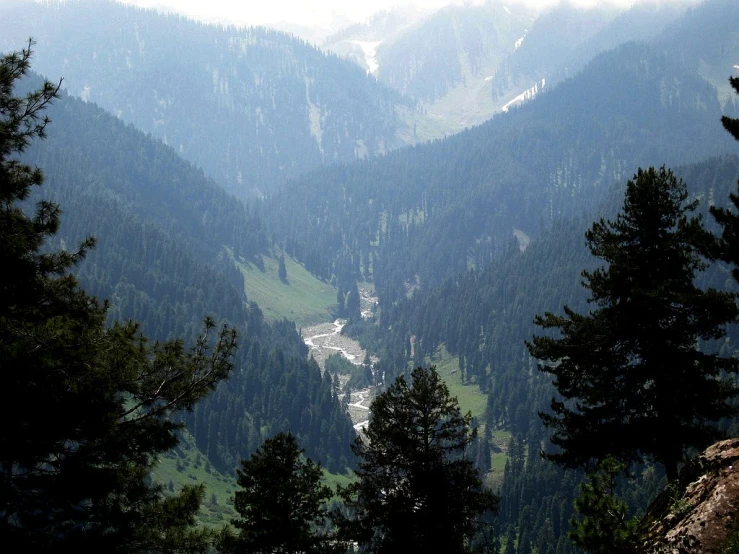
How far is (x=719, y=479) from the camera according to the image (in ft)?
57.0

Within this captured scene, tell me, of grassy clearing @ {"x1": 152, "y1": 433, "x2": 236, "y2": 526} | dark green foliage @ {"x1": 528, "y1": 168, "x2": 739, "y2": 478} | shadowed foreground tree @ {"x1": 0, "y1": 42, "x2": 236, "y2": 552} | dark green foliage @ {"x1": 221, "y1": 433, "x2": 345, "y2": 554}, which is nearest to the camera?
shadowed foreground tree @ {"x1": 0, "y1": 42, "x2": 236, "y2": 552}

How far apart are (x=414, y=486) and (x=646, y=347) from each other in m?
10.2

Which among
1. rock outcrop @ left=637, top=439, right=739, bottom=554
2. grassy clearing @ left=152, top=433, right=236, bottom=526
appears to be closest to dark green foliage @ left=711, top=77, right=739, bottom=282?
rock outcrop @ left=637, top=439, right=739, bottom=554

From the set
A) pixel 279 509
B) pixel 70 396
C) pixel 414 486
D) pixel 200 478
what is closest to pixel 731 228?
pixel 414 486

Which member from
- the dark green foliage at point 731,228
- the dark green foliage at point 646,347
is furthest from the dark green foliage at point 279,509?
the dark green foliage at point 731,228

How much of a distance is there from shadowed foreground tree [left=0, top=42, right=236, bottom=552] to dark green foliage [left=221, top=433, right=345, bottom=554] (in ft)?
20.5

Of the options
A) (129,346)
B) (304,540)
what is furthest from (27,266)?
(304,540)

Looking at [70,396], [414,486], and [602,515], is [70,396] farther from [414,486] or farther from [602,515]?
[602,515]

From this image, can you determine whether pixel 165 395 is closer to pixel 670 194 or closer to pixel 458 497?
pixel 458 497

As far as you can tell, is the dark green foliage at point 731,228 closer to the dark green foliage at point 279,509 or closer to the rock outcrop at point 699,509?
the rock outcrop at point 699,509

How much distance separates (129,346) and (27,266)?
4408mm

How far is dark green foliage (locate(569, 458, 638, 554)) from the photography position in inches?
1070

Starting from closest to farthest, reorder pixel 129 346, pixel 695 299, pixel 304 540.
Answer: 1. pixel 129 346
2. pixel 695 299
3. pixel 304 540

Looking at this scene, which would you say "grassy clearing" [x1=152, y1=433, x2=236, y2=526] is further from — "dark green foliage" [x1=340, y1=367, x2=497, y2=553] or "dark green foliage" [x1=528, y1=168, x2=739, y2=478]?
"dark green foliage" [x1=528, y1=168, x2=739, y2=478]
